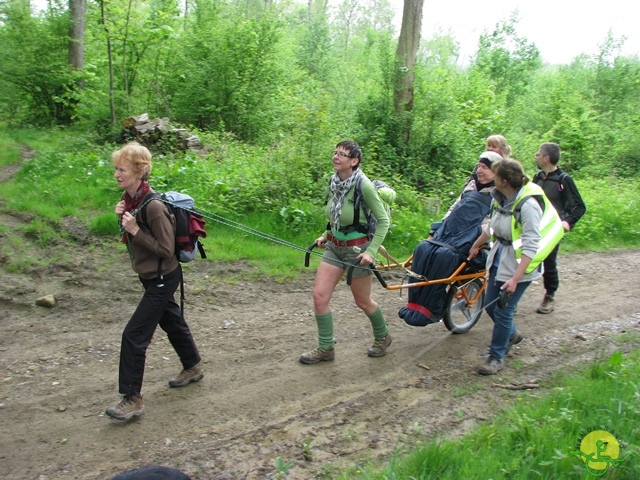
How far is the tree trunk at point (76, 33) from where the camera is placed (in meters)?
16.5

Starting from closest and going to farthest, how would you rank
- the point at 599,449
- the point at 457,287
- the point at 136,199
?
the point at 599,449, the point at 136,199, the point at 457,287

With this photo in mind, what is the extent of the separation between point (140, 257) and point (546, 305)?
5.26m

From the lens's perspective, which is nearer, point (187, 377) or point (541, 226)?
point (187, 377)

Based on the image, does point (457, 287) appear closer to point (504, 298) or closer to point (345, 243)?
point (504, 298)

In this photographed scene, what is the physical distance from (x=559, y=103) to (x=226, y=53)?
12429 millimetres

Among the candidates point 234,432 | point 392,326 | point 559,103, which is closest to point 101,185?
point 392,326

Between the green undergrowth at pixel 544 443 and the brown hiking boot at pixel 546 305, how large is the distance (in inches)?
98.7

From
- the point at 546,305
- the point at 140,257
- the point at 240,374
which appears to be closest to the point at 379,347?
the point at 240,374

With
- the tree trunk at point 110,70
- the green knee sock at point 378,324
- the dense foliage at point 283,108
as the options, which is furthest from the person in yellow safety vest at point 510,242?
the tree trunk at point 110,70

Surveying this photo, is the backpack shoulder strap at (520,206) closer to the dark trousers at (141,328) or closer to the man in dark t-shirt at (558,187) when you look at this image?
the man in dark t-shirt at (558,187)

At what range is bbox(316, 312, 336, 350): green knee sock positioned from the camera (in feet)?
17.3

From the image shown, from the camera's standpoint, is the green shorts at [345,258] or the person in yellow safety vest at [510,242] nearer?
the person in yellow safety vest at [510,242]

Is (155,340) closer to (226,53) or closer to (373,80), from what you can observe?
(373,80)

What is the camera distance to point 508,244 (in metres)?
5.12
